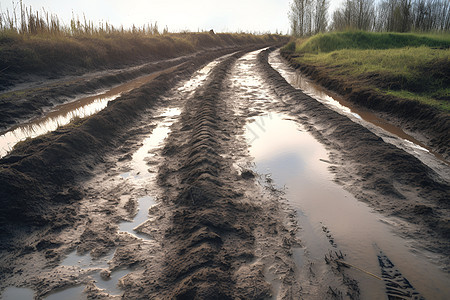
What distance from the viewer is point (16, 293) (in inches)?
94.1

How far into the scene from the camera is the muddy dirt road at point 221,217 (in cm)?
240

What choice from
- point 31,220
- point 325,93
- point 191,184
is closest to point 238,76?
point 325,93

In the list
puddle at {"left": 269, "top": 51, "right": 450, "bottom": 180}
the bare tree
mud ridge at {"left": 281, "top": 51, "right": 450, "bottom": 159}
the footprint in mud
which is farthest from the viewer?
the bare tree

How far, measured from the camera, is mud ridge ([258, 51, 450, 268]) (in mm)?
2963

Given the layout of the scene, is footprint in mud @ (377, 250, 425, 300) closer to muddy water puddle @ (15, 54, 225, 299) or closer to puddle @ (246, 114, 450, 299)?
puddle @ (246, 114, 450, 299)

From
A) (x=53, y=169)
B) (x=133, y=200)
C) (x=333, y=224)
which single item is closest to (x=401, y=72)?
(x=333, y=224)

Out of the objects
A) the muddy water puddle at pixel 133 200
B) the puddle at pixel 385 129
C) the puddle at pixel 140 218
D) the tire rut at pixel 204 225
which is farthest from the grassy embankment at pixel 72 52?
the puddle at pixel 385 129

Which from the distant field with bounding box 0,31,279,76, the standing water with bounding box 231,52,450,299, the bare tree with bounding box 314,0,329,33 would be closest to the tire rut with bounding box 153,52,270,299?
the standing water with bounding box 231,52,450,299

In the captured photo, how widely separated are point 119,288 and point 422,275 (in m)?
2.45

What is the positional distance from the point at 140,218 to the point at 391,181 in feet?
10.2

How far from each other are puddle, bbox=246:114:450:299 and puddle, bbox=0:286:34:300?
2.18 meters

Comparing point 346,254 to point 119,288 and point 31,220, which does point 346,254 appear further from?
point 31,220

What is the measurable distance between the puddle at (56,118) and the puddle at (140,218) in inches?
121

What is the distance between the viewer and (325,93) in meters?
9.88
